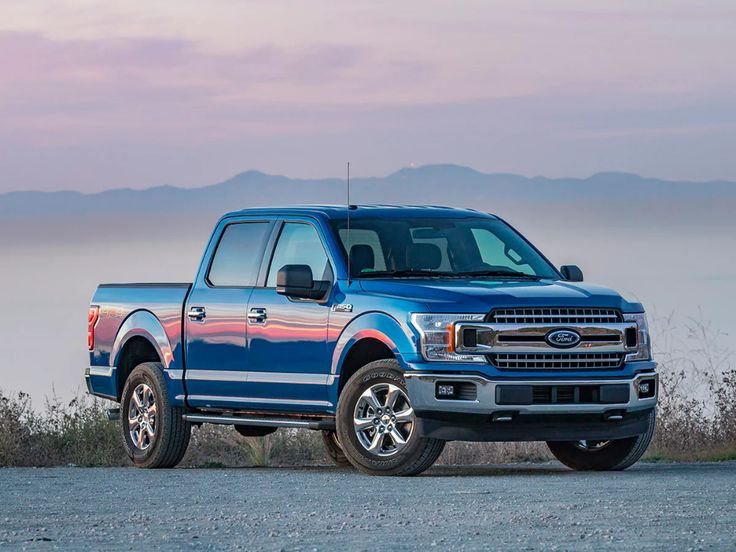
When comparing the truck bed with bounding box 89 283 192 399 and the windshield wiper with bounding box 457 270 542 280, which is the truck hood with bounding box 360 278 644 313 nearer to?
the windshield wiper with bounding box 457 270 542 280

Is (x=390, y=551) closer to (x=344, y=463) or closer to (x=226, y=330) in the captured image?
(x=226, y=330)

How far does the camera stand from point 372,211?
14977 millimetres

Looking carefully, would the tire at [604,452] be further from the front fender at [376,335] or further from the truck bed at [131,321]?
the truck bed at [131,321]

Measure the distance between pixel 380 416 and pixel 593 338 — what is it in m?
1.81

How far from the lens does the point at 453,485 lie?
12.8 metres

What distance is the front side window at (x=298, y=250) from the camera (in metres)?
14.6

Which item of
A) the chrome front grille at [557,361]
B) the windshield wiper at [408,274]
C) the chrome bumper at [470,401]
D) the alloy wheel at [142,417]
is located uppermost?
the windshield wiper at [408,274]

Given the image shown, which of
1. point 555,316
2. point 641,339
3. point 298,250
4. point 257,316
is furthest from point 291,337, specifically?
point 641,339

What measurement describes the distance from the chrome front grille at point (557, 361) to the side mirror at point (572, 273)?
3.95ft

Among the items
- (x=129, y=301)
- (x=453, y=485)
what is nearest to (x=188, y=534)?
(x=453, y=485)

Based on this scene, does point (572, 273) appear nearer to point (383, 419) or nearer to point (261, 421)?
point (383, 419)

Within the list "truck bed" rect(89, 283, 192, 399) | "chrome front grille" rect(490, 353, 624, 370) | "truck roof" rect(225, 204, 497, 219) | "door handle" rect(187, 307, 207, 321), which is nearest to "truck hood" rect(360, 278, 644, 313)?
"chrome front grille" rect(490, 353, 624, 370)

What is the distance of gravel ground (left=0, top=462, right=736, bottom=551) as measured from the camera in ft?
31.0

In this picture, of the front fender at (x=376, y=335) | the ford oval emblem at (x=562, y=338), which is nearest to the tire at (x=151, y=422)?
the front fender at (x=376, y=335)
